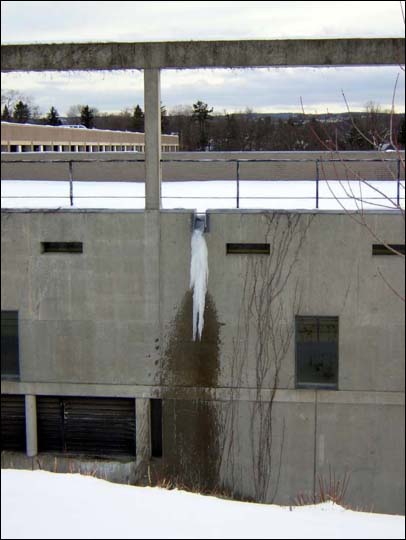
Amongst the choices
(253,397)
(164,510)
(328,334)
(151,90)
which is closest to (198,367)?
(253,397)

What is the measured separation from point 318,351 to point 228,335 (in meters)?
1.45

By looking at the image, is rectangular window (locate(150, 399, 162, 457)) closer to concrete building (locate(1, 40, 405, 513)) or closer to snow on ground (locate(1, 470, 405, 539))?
concrete building (locate(1, 40, 405, 513))

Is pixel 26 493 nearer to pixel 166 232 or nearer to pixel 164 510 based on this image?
pixel 164 510

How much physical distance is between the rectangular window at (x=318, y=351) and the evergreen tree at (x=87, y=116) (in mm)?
32735

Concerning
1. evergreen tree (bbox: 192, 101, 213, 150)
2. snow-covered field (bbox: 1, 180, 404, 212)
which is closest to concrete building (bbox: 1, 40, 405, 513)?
snow-covered field (bbox: 1, 180, 404, 212)

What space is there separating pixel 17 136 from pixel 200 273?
24.4 meters

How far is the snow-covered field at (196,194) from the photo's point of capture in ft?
53.1

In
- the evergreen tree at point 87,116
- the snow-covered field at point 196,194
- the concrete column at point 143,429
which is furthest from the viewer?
the evergreen tree at point 87,116

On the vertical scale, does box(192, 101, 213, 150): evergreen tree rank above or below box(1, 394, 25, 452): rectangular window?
above

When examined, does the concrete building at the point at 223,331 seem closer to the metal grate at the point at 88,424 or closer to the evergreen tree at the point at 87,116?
the metal grate at the point at 88,424

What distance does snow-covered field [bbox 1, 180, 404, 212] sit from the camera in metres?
16.2

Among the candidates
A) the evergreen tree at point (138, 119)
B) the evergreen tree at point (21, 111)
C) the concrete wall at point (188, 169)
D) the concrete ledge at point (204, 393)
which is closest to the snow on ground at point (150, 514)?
the concrete ledge at point (204, 393)

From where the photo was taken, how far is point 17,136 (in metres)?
33.9

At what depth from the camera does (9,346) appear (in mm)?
12453
